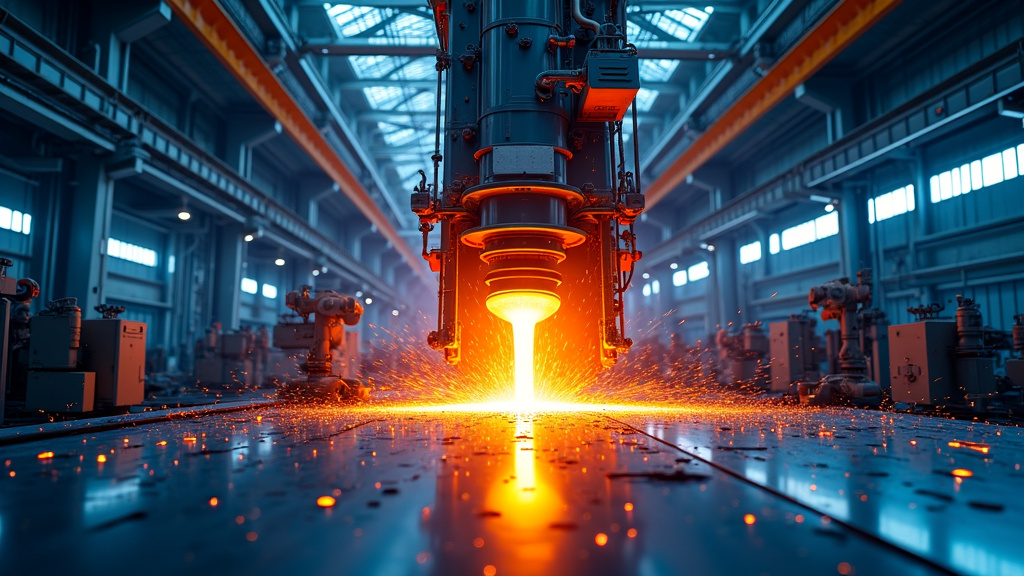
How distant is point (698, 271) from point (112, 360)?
812 inches

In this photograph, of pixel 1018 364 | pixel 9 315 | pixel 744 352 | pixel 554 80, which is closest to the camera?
pixel 554 80

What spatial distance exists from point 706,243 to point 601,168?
15936 mm

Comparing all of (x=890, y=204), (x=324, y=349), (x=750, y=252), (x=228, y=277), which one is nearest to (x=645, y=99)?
(x=750, y=252)

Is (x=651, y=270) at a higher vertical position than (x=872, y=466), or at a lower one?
higher

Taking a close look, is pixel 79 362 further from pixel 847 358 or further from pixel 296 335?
pixel 847 358

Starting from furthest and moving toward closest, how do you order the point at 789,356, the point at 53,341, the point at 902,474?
the point at 789,356, the point at 53,341, the point at 902,474

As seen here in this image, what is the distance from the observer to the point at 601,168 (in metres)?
5.10

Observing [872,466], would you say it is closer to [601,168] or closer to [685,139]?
[601,168]

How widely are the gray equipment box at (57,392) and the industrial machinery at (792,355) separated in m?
9.61

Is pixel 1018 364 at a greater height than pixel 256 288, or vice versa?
pixel 256 288

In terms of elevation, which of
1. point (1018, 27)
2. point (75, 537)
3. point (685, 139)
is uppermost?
point (685, 139)

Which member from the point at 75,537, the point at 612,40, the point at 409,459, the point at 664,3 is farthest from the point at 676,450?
the point at 664,3

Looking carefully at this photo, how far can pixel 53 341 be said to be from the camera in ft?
18.6

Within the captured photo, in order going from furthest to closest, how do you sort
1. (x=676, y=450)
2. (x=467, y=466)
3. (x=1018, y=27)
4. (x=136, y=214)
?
(x=136, y=214) → (x=1018, y=27) → (x=676, y=450) → (x=467, y=466)
